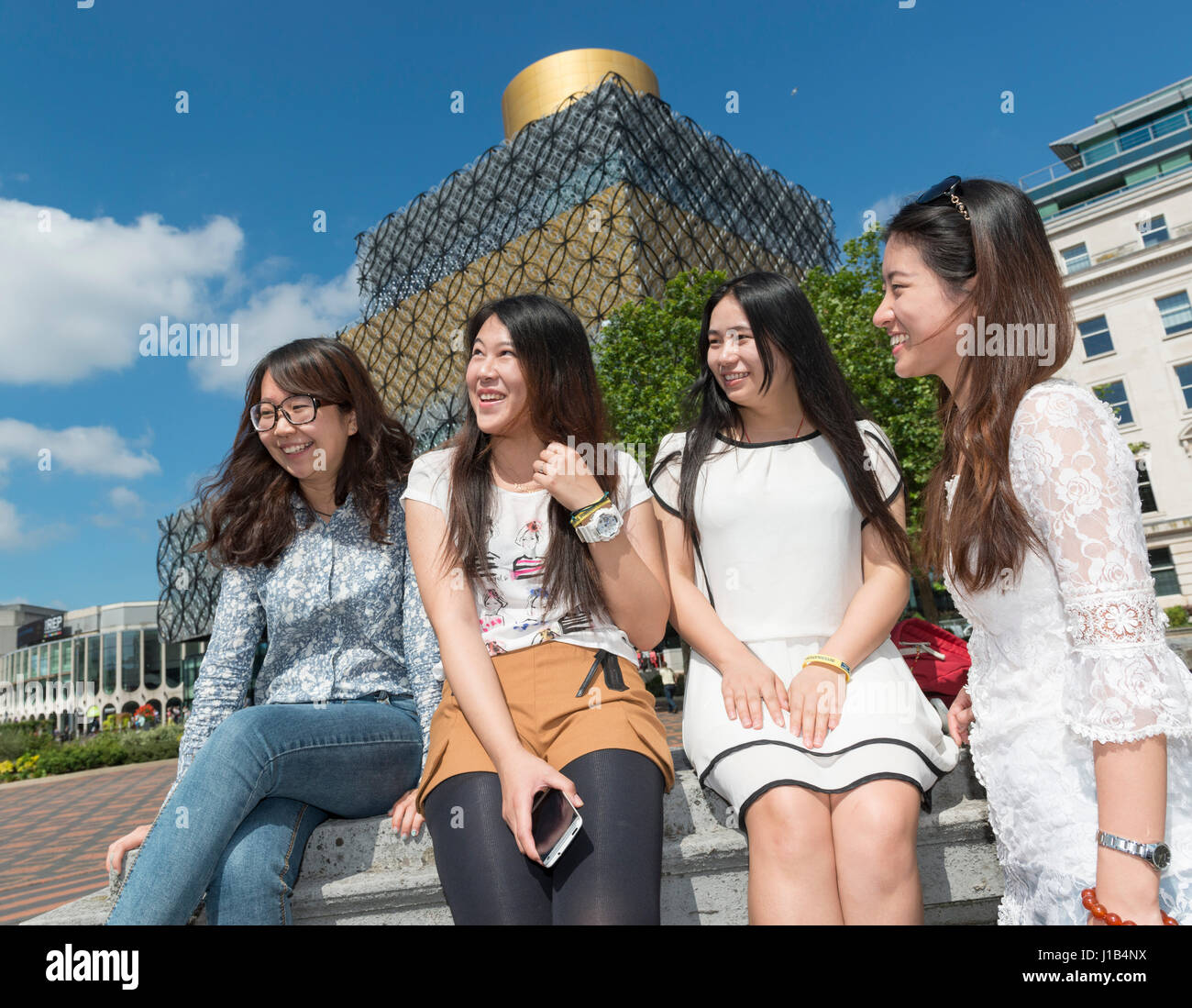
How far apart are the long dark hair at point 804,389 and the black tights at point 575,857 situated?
0.94 metres

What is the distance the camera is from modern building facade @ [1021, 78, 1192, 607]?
3145 cm

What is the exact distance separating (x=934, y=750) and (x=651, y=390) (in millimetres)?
13017

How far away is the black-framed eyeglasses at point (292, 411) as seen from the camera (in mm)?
2686

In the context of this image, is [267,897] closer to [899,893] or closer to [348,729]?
[348,729]

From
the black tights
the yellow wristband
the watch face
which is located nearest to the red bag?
the yellow wristband

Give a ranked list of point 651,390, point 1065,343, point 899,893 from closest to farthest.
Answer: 1. point 899,893
2. point 1065,343
3. point 651,390

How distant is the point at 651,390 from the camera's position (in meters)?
14.8

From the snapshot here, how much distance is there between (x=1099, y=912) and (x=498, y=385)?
1.95m

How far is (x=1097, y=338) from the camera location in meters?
33.7

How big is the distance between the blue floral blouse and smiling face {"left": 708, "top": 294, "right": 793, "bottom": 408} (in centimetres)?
127

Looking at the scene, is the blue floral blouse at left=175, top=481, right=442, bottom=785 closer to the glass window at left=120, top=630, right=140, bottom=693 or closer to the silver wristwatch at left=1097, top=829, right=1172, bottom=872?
the silver wristwatch at left=1097, top=829, right=1172, bottom=872

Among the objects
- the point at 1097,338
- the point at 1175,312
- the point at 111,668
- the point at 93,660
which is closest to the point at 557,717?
the point at 1175,312

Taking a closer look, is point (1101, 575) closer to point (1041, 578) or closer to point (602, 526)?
point (1041, 578)
